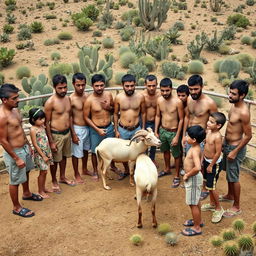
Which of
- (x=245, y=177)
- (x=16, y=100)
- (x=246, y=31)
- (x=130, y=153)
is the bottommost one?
(x=246, y=31)

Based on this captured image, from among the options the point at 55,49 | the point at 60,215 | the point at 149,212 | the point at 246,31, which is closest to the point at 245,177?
the point at 149,212

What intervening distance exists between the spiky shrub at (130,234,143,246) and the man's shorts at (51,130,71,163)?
1.87m

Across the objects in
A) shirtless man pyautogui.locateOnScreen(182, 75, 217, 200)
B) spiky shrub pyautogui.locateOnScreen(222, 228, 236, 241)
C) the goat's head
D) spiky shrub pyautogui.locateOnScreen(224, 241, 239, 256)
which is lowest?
spiky shrub pyautogui.locateOnScreen(222, 228, 236, 241)

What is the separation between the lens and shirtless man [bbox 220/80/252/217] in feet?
16.1

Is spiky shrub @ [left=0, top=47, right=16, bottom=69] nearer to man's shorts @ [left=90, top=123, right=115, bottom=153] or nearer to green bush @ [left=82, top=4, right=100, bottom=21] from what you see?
green bush @ [left=82, top=4, right=100, bottom=21]

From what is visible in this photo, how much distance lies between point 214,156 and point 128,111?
1703 millimetres

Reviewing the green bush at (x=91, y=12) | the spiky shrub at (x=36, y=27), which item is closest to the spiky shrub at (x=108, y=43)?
the spiky shrub at (x=36, y=27)

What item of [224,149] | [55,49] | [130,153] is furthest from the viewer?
[55,49]

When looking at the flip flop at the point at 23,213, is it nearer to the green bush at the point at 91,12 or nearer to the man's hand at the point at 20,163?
the man's hand at the point at 20,163

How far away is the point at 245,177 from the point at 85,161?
8.94 feet

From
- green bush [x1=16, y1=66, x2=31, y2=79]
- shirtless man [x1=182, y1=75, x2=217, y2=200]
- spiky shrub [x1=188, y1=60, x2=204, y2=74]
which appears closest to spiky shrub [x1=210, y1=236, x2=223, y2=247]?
shirtless man [x1=182, y1=75, x2=217, y2=200]

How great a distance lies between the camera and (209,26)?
69.4 ft

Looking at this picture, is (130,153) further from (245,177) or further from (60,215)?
(245,177)

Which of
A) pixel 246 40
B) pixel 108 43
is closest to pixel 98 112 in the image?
pixel 108 43
